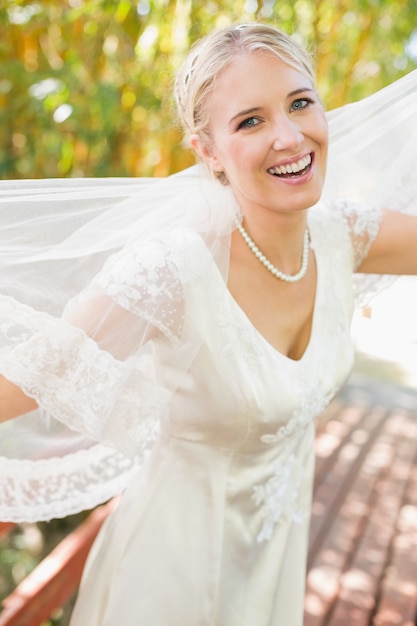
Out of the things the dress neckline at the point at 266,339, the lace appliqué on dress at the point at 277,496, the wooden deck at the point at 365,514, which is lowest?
the wooden deck at the point at 365,514

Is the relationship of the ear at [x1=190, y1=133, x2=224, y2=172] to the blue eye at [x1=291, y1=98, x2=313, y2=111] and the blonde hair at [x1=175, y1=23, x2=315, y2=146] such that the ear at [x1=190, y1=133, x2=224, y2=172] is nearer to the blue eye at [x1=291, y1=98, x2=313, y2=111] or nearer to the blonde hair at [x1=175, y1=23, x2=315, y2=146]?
the blonde hair at [x1=175, y1=23, x2=315, y2=146]

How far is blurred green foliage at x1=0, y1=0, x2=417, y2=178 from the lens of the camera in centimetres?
256

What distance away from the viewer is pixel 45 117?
255 cm

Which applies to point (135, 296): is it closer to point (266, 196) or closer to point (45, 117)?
point (266, 196)

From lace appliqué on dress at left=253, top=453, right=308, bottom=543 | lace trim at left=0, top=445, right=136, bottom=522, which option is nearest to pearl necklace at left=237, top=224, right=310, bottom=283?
lace appliqué on dress at left=253, top=453, right=308, bottom=543

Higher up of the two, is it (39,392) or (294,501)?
(39,392)

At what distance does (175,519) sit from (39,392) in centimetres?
47

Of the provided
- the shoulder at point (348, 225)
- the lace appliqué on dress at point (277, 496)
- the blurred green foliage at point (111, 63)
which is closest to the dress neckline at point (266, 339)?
the shoulder at point (348, 225)

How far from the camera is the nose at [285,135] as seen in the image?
1287 millimetres

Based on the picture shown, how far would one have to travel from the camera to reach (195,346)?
129cm

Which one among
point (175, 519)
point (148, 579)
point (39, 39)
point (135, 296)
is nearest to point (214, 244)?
point (135, 296)

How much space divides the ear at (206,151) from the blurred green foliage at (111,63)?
39.3 inches

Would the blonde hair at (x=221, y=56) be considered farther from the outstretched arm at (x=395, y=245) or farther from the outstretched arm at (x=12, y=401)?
the outstretched arm at (x=12, y=401)

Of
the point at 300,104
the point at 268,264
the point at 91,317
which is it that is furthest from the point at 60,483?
the point at 300,104
